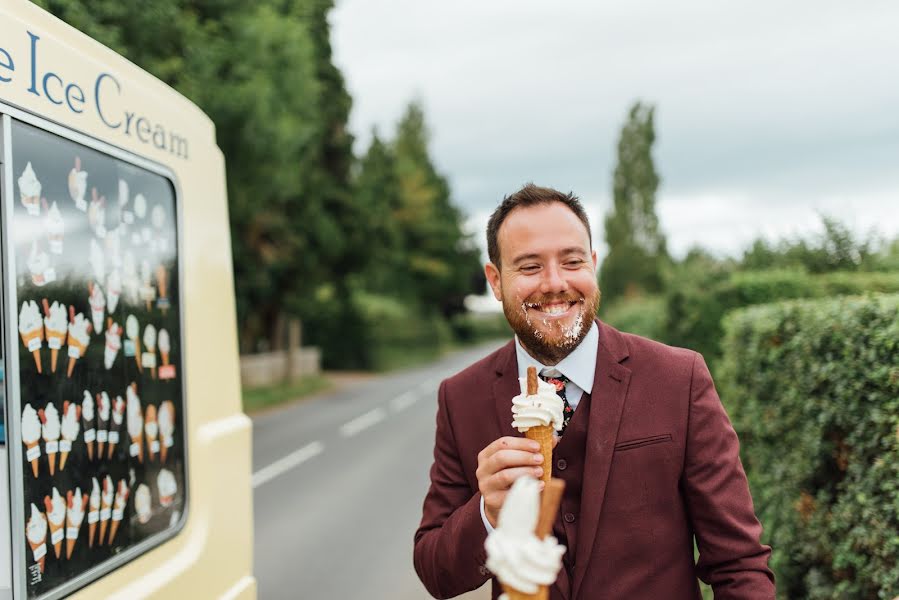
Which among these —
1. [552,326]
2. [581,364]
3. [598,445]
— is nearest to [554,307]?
[552,326]

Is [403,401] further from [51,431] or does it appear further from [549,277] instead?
[549,277]

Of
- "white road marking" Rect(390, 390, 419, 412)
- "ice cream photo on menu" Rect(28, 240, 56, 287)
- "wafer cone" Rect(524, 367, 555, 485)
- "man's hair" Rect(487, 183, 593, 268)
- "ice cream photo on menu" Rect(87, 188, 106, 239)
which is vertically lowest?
"white road marking" Rect(390, 390, 419, 412)

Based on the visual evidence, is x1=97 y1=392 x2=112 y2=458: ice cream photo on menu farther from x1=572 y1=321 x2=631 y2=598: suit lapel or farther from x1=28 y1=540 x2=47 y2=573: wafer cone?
x1=572 y1=321 x2=631 y2=598: suit lapel

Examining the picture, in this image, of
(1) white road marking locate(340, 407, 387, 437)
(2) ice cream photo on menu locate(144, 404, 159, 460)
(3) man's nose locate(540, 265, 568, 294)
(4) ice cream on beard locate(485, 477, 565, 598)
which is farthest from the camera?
(1) white road marking locate(340, 407, 387, 437)

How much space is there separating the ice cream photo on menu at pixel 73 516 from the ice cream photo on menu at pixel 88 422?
122mm

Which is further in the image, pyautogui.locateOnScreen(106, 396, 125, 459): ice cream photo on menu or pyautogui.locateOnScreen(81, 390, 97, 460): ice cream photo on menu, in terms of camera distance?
pyautogui.locateOnScreen(106, 396, 125, 459): ice cream photo on menu

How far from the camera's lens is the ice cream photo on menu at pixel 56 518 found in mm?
2152

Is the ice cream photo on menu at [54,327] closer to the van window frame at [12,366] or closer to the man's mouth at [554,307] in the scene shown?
the van window frame at [12,366]

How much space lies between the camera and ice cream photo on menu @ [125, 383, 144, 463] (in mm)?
2588

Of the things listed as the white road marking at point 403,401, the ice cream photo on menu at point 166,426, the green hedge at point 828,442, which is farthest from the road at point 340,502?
the ice cream photo on menu at point 166,426

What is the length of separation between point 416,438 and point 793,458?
32.9 ft

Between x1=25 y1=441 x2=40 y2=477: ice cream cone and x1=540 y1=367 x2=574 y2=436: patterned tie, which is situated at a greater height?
x1=540 y1=367 x2=574 y2=436: patterned tie

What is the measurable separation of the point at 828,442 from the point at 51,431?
370 cm

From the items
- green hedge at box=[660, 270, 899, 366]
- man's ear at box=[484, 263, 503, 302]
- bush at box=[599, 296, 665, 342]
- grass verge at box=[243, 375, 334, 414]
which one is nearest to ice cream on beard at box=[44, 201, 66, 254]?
man's ear at box=[484, 263, 503, 302]
